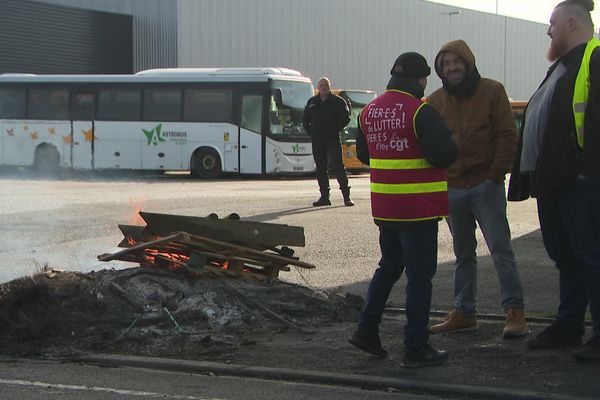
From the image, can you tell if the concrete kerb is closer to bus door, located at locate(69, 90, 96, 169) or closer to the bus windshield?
the bus windshield

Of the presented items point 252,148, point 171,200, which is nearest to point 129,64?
point 252,148

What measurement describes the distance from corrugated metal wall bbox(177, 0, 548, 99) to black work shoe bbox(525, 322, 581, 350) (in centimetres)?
3488

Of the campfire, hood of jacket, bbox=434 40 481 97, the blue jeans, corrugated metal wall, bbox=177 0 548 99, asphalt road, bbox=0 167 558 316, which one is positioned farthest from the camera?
corrugated metal wall, bbox=177 0 548 99

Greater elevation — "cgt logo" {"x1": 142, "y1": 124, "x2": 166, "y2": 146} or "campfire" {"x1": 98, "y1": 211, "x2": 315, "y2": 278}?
"cgt logo" {"x1": 142, "y1": 124, "x2": 166, "y2": 146}

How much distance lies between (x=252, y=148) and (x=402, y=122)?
21.5m

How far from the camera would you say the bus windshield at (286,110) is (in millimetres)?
27031

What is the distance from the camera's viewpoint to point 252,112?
27219 millimetres

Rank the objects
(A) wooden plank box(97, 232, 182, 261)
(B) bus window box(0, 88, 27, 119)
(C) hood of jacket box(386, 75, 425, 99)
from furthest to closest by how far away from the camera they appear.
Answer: (B) bus window box(0, 88, 27, 119) → (A) wooden plank box(97, 232, 182, 261) → (C) hood of jacket box(386, 75, 425, 99)

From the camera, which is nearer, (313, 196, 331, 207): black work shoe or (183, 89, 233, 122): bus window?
(313, 196, 331, 207): black work shoe

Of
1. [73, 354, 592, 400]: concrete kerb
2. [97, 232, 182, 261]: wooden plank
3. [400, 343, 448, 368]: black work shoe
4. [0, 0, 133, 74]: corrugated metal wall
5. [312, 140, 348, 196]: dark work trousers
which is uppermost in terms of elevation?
[0, 0, 133, 74]: corrugated metal wall

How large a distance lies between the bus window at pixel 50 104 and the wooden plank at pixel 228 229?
22.1 metres

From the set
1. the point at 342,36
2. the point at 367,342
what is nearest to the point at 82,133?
the point at 342,36

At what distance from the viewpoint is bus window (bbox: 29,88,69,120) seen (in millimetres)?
28562

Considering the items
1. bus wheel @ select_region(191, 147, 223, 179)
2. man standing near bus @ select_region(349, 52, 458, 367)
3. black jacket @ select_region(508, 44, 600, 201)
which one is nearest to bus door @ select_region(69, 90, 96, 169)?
bus wheel @ select_region(191, 147, 223, 179)
